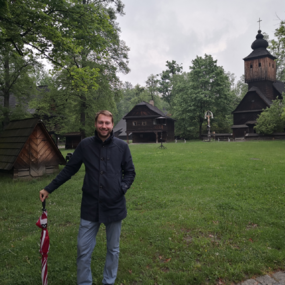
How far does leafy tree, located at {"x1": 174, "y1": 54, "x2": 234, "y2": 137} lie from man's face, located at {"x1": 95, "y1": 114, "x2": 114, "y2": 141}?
42.1 meters

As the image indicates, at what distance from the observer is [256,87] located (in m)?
47.8

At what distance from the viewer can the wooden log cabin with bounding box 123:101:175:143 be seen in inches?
1837

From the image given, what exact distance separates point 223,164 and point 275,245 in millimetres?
9107

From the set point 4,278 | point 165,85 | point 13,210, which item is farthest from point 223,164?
point 165,85

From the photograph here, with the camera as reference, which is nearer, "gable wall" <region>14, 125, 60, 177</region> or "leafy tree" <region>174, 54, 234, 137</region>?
"gable wall" <region>14, 125, 60, 177</region>

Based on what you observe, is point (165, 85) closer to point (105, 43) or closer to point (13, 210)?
point (105, 43)

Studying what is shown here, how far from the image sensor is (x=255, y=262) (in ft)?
12.9

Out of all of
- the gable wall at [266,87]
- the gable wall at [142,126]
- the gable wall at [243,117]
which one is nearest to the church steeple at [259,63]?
the gable wall at [266,87]

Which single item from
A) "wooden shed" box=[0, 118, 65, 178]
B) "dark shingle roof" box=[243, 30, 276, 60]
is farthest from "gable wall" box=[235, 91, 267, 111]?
"wooden shed" box=[0, 118, 65, 178]

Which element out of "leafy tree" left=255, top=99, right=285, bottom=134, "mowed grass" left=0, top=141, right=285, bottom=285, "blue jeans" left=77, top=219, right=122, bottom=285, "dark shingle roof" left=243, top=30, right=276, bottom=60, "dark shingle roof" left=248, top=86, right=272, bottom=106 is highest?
"dark shingle roof" left=243, top=30, right=276, bottom=60

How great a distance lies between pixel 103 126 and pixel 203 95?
1673 inches

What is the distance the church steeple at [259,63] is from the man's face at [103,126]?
51.1m

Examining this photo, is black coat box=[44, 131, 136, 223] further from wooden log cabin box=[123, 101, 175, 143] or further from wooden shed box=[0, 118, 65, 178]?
wooden log cabin box=[123, 101, 175, 143]

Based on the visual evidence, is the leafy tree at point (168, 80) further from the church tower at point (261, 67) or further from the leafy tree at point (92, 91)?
the leafy tree at point (92, 91)
